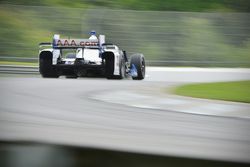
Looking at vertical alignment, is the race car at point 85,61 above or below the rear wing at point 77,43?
below

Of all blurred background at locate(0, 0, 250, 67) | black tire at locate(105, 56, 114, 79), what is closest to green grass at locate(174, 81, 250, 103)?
black tire at locate(105, 56, 114, 79)

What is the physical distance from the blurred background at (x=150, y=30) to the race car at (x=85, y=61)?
4.52 metres

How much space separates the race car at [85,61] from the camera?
12.2 meters

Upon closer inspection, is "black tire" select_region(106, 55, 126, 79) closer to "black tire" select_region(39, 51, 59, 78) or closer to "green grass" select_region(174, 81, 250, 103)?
"black tire" select_region(39, 51, 59, 78)

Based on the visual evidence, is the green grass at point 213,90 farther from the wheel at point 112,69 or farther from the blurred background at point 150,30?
the blurred background at point 150,30

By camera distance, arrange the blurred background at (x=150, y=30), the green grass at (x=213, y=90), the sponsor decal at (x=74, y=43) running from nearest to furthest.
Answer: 1. the green grass at (x=213, y=90)
2. the sponsor decal at (x=74, y=43)
3. the blurred background at (x=150, y=30)

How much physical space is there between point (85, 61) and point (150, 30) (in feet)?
19.6

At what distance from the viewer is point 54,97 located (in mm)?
7629

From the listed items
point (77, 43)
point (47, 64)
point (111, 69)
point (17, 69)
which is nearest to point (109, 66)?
point (111, 69)

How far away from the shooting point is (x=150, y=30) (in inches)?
702

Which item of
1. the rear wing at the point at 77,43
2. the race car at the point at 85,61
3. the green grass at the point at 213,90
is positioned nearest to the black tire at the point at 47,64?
the race car at the point at 85,61

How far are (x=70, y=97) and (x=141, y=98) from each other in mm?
1006

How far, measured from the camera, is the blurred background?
1739 centimetres

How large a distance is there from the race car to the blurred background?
452cm
